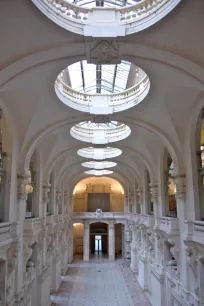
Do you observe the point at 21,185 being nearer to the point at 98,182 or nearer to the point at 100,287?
the point at 100,287

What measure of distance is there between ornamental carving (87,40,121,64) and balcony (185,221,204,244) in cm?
565

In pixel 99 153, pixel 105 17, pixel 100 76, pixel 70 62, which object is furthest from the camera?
pixel 99 153

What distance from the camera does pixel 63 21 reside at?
7285mm

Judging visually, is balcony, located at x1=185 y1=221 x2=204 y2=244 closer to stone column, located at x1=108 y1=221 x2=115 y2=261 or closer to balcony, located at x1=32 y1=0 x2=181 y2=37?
balcony, located at x1=32 y1=0 x2=181 y2=37

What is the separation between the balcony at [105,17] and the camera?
710cm

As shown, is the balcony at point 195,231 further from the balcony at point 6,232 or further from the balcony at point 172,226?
the balcony at point 6,232

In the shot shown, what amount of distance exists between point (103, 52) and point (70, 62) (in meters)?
1.19

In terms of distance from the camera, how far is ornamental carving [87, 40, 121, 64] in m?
7.82

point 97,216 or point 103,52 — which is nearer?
point 103,52

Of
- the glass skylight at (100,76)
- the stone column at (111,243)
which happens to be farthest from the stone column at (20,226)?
the stone column at (111,243)

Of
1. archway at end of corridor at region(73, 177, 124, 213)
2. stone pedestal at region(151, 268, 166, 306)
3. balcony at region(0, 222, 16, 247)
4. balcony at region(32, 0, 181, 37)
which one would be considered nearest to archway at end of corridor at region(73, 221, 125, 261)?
archway at end of corridor at region(73, 177, 124, 213)

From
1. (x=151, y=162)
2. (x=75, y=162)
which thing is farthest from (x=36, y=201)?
(x=75, y=162)

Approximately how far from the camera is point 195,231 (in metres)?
10.3

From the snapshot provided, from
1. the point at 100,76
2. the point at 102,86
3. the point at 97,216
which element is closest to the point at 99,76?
the point at 100,76
